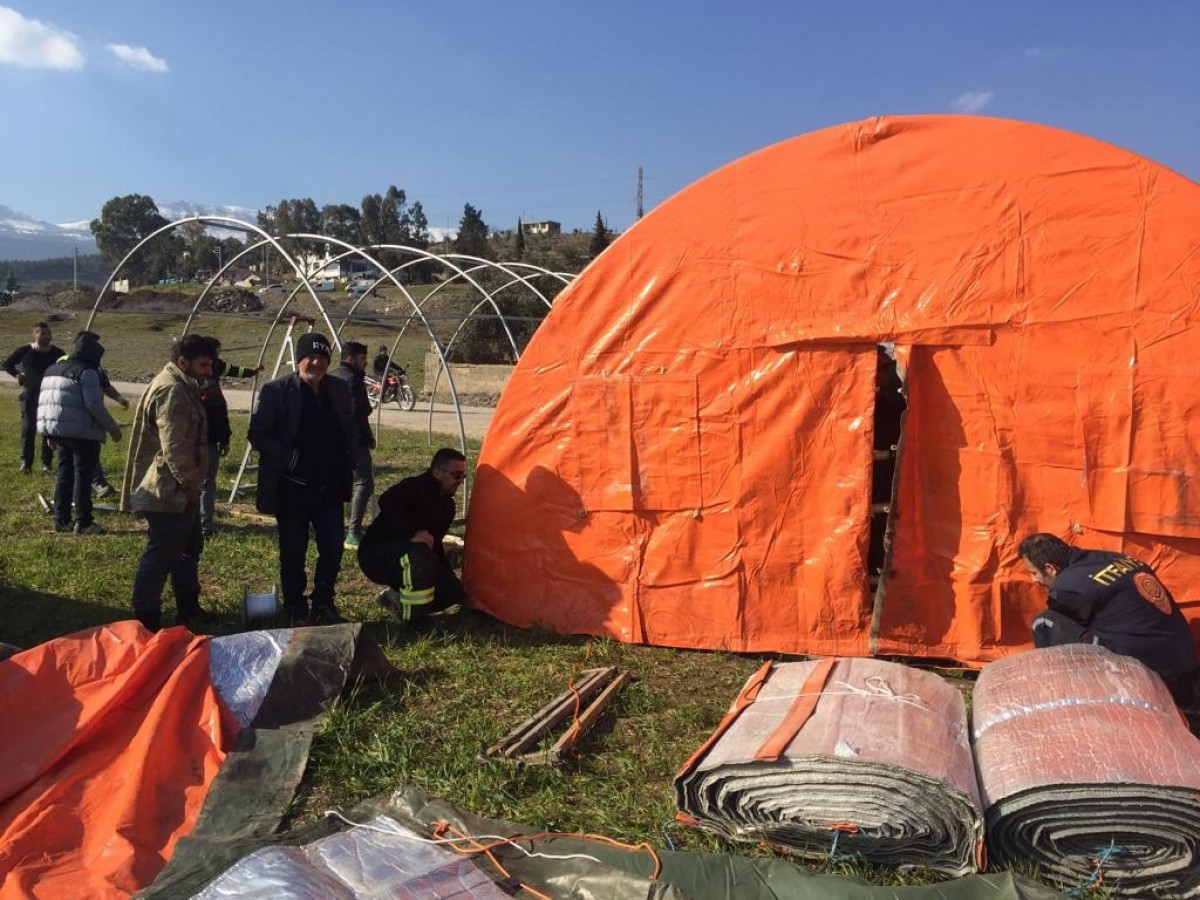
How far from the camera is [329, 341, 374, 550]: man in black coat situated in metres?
7.20

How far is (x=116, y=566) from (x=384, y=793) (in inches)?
165

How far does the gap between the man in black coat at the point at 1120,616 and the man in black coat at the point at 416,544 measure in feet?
10.9

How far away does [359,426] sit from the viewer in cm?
719

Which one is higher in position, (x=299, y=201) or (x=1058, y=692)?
(x=299, y=201)

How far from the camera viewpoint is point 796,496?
5.08m

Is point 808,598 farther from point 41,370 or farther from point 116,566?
point 41,370

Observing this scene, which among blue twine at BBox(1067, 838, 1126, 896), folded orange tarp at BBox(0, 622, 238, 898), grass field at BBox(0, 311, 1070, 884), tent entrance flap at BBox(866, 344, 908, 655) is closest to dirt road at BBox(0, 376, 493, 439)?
grass field at BBox(0, 311, 1070, 884)

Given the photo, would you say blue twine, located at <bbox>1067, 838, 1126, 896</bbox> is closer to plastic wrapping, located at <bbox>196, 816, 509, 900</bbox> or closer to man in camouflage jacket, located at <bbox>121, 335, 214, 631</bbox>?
plastic wrapping, located at <bbox>196, 816, 509, 900</bbox>

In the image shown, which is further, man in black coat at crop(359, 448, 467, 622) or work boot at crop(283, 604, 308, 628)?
work boot at crop(283, 604, 308, 628)

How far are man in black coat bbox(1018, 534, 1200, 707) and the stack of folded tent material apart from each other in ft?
3.15

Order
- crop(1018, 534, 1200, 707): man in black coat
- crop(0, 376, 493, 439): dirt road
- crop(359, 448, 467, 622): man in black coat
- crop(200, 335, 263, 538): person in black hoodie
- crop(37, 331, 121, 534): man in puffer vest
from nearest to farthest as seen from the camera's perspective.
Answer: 1. crop(1018, 534, 1200, 707): man in black coat
2. crop(359, 448, 467, 622): man in black coat
3. crop(200, 335, 263, 538): person in black hoodie
4. crop(37, 331, 121, 534): man in puffer vest
5. crop(0, 376, 493, 439): dirt road

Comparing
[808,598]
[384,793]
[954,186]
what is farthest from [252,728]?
[954,186]

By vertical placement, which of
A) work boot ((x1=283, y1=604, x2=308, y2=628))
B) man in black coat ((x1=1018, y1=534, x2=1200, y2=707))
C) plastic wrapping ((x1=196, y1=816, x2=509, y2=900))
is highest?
man in black coat ((x1=1018, y1=534, x2=1200, y2=707))

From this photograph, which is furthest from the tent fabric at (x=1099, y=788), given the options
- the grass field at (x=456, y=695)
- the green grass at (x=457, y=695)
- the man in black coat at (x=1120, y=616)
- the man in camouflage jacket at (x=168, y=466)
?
the man in camouflage jacket at (x=168, y=466)
